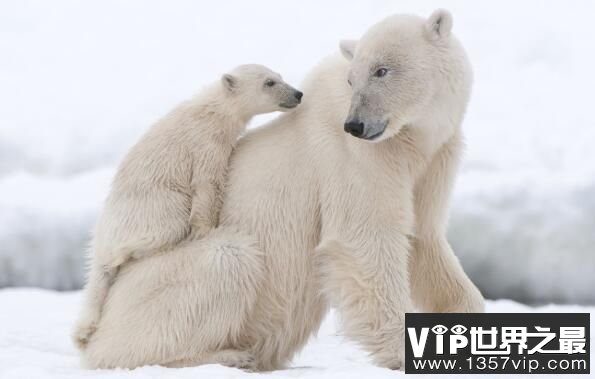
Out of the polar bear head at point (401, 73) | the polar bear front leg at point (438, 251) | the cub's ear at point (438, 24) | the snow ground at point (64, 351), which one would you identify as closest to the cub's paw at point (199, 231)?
the snow ground at point (64, 351)

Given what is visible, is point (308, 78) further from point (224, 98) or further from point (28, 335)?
point (28, 335)

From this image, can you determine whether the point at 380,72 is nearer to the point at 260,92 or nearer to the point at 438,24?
the point at 438,24

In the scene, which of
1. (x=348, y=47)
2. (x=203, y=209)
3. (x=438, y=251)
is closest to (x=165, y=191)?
(x=203, y=209)

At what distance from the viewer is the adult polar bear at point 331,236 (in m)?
5.04

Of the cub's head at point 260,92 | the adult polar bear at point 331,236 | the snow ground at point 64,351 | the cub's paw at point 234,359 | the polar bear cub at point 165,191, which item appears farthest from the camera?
the cub's head at point 260,92

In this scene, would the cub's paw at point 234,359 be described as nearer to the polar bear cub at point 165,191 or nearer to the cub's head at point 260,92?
the polar bear cub at point 165,191

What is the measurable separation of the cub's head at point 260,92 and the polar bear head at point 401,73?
60 cm

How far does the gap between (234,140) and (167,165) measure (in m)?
0.48

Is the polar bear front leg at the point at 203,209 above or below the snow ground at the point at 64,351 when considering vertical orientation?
above

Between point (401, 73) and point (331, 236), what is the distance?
937 mm

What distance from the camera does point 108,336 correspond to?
5.25m

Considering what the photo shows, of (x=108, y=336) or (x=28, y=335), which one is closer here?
(x=108, y=336)

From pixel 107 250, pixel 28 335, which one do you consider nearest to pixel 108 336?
pixel 107 250

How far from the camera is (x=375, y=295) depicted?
16.6 feet
